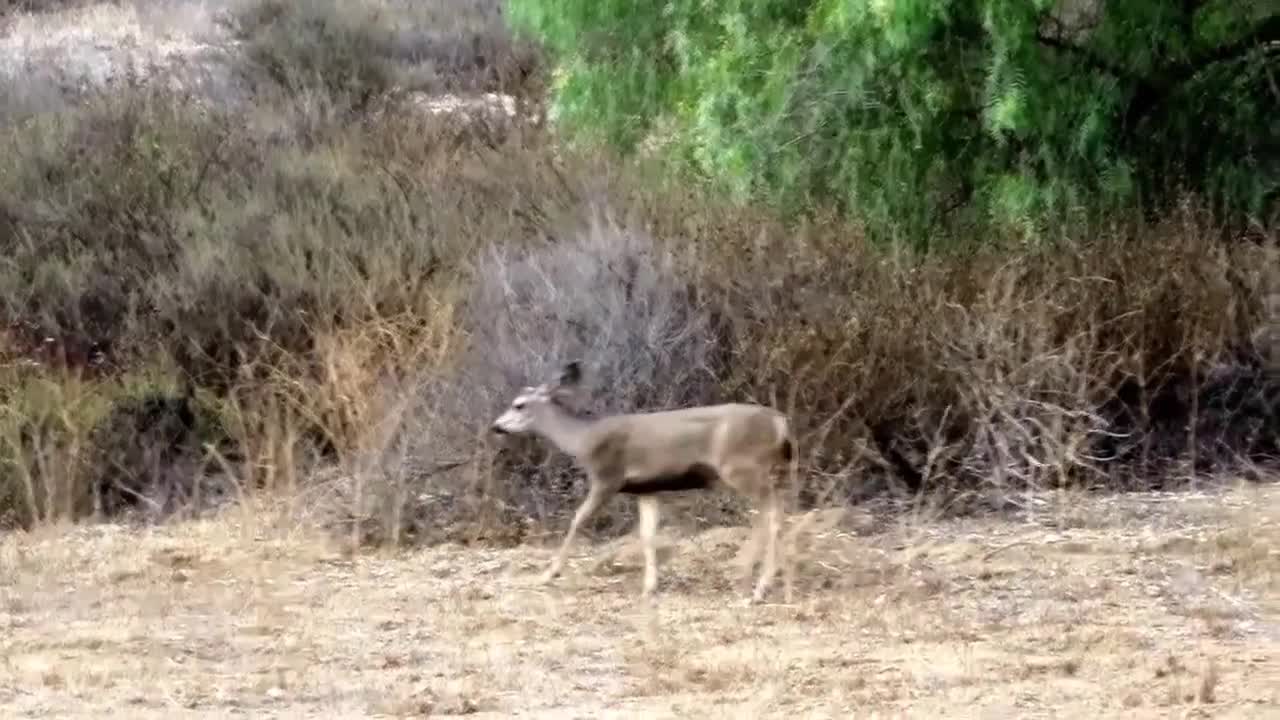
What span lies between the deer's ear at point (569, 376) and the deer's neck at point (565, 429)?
145mm

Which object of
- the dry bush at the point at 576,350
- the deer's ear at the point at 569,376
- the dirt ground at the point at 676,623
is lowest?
the dirt ground at the point at 676,623

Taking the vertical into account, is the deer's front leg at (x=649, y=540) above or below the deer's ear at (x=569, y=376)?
below

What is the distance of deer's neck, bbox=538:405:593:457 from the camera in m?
9.02

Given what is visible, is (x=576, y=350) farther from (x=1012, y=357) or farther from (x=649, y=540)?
(x=649, y=540)

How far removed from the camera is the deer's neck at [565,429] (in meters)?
9.02

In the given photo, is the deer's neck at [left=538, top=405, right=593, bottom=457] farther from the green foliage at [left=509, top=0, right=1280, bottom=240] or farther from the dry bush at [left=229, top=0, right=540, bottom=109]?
the dry bush at [left=229, top=0, right=540, bottom=109]

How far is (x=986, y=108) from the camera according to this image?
479 inches

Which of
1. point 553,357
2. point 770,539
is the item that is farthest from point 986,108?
point 770,539

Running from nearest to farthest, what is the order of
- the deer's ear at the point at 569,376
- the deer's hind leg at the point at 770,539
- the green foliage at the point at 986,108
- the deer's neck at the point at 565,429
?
the deer's hind leg at the point at 770,539 < the deer's neck at the point at 565,429 < the deer's ear at the point at 569,376 < the green foliage at the point at 986,108

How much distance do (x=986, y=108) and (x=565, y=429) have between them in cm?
427

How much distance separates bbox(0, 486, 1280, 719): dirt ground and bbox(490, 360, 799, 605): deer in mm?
265

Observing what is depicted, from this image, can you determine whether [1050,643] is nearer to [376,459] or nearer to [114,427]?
[376,459]

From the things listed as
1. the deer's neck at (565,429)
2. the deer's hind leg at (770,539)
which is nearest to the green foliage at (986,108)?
the deer's neck at (565,429)

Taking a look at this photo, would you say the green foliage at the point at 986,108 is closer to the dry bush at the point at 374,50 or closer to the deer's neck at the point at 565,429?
the deer's neck at the point at 565,429
